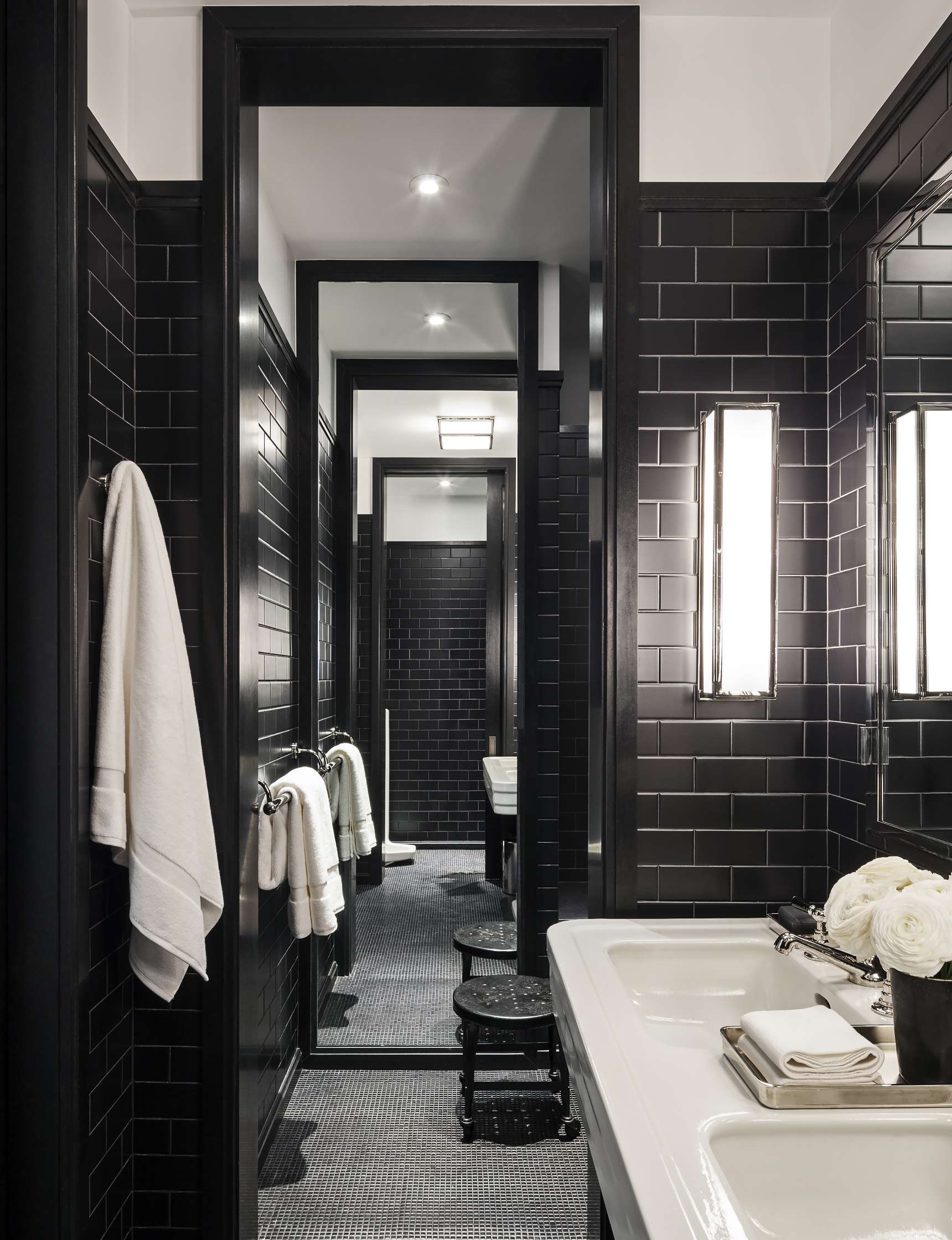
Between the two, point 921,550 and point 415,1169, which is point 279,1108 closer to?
point 415,1169

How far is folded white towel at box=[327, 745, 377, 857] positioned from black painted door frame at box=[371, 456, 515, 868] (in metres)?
0.57

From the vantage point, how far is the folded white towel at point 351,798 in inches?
128

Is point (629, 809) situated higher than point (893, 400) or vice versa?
point (893, 400)

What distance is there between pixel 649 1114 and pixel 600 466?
4.11ft

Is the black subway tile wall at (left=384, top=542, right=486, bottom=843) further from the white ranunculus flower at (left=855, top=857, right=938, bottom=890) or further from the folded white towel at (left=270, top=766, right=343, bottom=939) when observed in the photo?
the white ranunculus flower at (left=855, top=857, right=938, bottom=890)

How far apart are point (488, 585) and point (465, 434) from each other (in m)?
1.00

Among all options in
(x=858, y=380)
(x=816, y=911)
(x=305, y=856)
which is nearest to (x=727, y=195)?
(x=858, y=380)

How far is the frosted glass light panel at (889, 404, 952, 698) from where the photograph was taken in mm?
1420

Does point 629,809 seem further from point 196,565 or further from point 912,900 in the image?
point 196,565

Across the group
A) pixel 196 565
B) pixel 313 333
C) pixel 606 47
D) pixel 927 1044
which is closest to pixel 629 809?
pixel 927 1044

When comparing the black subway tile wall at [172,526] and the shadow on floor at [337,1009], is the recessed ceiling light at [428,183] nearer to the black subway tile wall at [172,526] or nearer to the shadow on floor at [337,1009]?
the black subway tile wall at [172,526]

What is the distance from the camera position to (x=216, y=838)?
1853 millimetres

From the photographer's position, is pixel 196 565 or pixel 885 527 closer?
pixel 885 527

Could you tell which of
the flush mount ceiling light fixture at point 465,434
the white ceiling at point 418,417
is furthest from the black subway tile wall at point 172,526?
the flush mount ceiling light fixture at point 465,434
